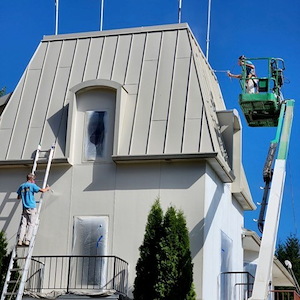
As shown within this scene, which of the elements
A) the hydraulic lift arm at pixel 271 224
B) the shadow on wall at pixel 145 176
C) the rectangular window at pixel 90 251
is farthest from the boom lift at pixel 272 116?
the rectangular window at pixel 90 251

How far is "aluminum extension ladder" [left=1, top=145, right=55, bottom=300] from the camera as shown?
60.6 feet

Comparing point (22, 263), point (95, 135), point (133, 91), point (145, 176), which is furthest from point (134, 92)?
point (22, 263)

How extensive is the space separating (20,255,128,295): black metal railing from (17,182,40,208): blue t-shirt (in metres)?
1.67

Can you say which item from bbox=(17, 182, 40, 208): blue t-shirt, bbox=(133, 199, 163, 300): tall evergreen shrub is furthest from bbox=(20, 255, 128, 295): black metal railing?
bbox=(17, 182, 40, 208): blue t-shirt

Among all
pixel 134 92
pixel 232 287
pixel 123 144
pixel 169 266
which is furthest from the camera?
pixel 232 287

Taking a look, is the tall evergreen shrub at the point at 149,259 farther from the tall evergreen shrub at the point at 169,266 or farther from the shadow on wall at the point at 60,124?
the shadow on wall at the point at 60,124

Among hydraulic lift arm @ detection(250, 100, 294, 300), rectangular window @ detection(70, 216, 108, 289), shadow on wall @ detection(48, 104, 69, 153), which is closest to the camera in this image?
hydraulic lift arm @ detection(250, 100, 294, 300)

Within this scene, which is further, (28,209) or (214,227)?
(214,227)

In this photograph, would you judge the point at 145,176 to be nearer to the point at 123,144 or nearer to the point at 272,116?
the point at 123,144

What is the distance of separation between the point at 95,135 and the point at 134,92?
5.71ft

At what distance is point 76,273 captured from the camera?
20.5 m

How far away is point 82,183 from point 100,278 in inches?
113

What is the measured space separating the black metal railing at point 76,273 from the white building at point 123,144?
0.32 m

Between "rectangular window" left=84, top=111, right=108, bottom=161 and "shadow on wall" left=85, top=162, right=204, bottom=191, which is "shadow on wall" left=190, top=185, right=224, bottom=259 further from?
"rectangular window" left=84, top=111, right=108, bottom=161
